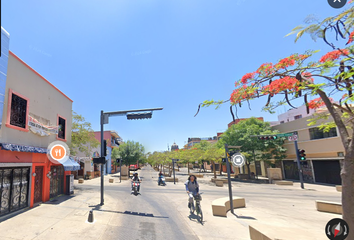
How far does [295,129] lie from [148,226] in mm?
26932

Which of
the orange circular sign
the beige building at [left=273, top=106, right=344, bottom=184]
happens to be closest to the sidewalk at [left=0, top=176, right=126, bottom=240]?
the orange circular sign

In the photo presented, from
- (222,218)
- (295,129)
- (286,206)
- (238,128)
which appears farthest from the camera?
(238,128)

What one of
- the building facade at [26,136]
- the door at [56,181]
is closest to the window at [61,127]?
the building facade at [26,136]

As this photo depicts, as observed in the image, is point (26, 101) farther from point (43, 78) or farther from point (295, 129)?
point (295, 129)

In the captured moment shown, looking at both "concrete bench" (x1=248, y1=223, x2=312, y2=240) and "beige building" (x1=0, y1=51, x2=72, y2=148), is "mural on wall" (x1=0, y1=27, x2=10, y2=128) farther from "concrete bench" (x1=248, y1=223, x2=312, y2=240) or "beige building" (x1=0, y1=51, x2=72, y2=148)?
"concrete bench" (x1=248, y1=223, x2=312, y2=240)

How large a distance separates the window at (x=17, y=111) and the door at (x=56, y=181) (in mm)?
4005

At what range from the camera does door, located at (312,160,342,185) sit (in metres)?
22.8

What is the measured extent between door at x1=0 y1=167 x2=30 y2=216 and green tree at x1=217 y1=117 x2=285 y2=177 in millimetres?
22563

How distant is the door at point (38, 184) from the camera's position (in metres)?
11.2

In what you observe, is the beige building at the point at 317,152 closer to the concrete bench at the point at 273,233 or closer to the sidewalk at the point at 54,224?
the concrete bench at the point at 273,233

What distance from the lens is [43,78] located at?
40.4 feet

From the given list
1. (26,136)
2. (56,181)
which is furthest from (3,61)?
(56,181)

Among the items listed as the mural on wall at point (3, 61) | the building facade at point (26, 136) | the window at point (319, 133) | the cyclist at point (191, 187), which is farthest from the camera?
the window at point (319, 133)

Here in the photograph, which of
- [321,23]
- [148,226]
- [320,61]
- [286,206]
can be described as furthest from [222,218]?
[321,23]
